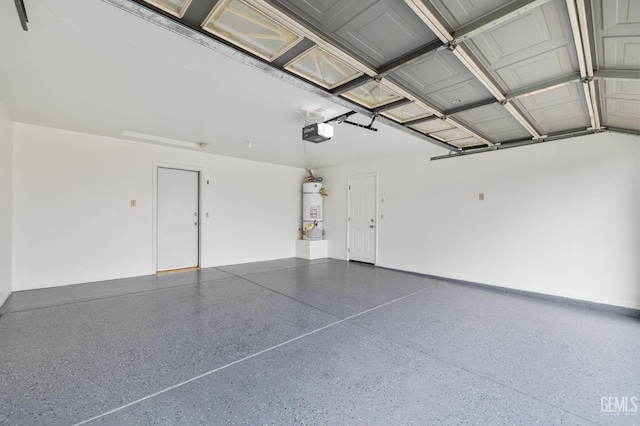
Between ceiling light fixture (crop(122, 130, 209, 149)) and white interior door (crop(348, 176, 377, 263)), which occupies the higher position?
ceiling light fixture (crop(122, 130, 209, 149))

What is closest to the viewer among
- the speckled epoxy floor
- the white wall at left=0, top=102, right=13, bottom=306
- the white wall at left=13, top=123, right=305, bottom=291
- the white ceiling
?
the speckled epoxy floor

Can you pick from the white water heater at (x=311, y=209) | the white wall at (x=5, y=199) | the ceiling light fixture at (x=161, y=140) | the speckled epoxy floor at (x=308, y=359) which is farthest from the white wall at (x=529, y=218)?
the white wall at (x=5, y=199)

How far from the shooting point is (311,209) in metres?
7.21

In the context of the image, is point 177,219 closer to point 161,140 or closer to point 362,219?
point 161,140

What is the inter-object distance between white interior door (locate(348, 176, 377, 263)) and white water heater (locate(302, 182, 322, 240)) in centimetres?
93

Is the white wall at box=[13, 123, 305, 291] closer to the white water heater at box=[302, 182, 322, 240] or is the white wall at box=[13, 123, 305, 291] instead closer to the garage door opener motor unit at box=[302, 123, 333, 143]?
the white water heater at box=[302, 182, 322, 240]

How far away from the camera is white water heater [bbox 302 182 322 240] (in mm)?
7188

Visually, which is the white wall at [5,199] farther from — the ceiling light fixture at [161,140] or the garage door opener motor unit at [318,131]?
the garage door opener motor unit at [318,131]

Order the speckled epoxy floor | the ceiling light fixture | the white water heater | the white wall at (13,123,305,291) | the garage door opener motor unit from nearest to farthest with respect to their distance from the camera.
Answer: the speckled epoxy floor, the garage door opener motor unit, the white wall at (13,123,305,291), the ceiling light fixture, the white water heater

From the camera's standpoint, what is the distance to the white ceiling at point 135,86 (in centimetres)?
184

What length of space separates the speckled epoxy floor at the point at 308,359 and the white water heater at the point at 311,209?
332 cm

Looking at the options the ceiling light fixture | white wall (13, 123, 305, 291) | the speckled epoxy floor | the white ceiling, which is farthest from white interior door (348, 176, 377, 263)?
the ceiling light fixture

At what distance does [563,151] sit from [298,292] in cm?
434

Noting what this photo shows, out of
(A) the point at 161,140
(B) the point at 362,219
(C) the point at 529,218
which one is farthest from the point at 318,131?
(B) the point at 362,219
